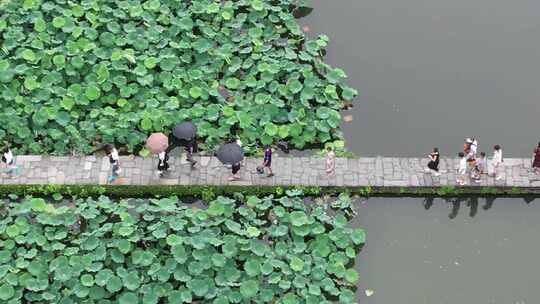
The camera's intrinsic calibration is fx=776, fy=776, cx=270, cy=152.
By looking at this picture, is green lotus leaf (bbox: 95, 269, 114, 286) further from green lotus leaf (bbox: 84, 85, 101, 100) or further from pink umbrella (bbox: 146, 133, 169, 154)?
green lotus leaf (bbox: 84, 85, 101, 100)

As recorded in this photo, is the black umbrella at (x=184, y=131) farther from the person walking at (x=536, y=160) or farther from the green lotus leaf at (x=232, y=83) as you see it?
the person walking at (x=536, y=160)

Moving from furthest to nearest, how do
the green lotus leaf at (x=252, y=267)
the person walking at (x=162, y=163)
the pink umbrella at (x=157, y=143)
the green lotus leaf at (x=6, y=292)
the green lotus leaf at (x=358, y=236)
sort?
the person walking at (x=162, y=163)
the pink umbrella at (x=157, y=143)
the green lotus leaf at (x=358, y=236)
the green lotus leaf at (x=252, y=267)
the green lotus leaf at (x=6, y=292)

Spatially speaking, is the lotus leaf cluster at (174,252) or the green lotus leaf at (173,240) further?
the green lotus leaf at (173,240)

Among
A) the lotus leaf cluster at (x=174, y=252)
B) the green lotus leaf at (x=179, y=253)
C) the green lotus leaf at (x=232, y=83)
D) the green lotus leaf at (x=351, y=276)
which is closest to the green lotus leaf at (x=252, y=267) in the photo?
the lotus leaf cluster at (x=174, y=252)

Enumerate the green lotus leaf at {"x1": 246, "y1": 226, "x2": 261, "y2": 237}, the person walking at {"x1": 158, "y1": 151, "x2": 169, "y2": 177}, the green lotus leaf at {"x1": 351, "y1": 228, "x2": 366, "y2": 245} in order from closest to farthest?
the green lotus leaf at {"x1": 246, "y1": 226, "x2": 261, "y2": 237} < the green lotus leaf at {"x1": 351, "y1": 228, "x2": 366, "y2": 245} < the person walking at {"x1": 158, "y1": 151, "x2": 169, "y2": 177}

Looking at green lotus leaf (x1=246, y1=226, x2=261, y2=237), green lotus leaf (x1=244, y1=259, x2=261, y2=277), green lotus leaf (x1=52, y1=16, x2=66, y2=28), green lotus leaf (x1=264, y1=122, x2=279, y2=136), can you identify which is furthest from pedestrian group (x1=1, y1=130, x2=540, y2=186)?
green lotus leaf (x1=52, y1=16, x2=66, y2=28)

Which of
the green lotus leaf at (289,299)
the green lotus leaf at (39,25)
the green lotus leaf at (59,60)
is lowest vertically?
the green lotus leaf at (289,299)

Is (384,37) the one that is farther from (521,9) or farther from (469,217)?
(469,217)
